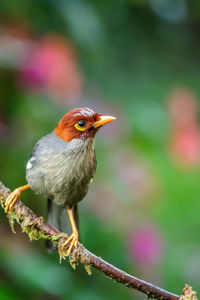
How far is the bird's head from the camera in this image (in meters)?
2.27

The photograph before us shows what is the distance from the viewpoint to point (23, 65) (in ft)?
11.3

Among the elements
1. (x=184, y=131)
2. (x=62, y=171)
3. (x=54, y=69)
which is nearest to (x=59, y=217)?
(x=62, y=171)

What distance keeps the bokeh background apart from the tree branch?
0.74m

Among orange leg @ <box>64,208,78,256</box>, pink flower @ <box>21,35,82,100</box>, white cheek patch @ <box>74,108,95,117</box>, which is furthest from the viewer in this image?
pink flower @ <box>21,35,82,100</box>

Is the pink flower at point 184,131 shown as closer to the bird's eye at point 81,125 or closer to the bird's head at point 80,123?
the bird's head at point 80,123

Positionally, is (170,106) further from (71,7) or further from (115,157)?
(71,7)

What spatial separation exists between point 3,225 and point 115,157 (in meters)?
1.15

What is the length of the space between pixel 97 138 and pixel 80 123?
4.17ft

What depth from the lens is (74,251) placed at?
200cm

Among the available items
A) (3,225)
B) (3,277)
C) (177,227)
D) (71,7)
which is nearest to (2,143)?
(3,225)

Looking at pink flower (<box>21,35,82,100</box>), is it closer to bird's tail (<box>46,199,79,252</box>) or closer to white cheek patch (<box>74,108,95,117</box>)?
bird's tail (<box>46,199,79,252</box>)

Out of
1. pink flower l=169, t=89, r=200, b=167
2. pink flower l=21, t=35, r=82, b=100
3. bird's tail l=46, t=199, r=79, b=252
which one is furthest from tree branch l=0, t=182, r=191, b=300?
pink flower l=169, t=89, r=200, b=167

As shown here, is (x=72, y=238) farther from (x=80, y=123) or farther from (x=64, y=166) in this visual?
(x=80, y=123)

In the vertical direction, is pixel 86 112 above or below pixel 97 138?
above
